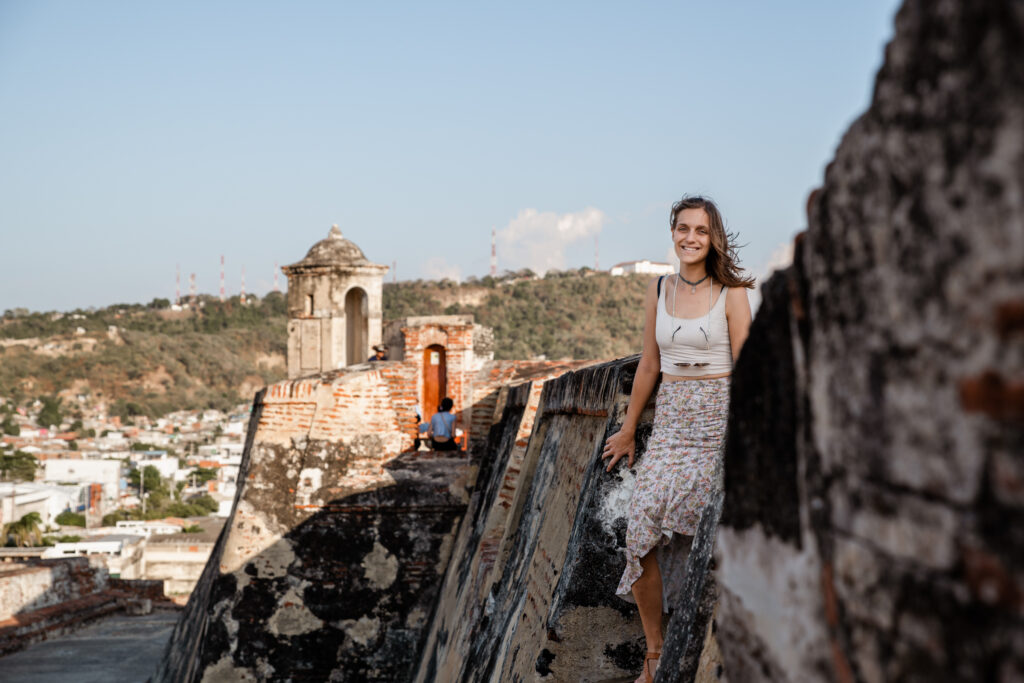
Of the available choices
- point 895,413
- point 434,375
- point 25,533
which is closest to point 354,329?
point 434,375

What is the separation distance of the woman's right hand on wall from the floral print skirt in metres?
0.26

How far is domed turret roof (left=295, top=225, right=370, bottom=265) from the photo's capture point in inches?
625

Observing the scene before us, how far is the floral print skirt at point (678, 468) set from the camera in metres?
2.46

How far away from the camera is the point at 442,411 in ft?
31.2

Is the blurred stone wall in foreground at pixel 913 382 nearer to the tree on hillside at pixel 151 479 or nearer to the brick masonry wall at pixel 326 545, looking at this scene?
the brick masonry wall at pixel 326 545

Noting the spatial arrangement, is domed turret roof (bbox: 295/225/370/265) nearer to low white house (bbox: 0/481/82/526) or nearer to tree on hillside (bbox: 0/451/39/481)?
low white house (bbox: 0/481/82/526)

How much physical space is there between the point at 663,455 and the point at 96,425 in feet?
265

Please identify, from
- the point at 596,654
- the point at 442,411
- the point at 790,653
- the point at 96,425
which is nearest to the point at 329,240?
the point at 442,411

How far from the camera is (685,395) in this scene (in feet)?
8.43

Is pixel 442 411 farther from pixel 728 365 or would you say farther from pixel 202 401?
pixel 202 401

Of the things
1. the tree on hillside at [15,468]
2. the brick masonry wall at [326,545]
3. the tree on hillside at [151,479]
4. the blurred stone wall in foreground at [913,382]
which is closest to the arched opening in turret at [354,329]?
the brick masonry wall at [326,545]

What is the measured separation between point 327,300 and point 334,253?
2.53ft

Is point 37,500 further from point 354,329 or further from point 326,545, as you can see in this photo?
point 326,545

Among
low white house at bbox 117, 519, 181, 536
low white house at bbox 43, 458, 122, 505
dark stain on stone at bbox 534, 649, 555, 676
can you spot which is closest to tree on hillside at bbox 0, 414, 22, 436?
low white house at bbox 43, 458, 122, 505
